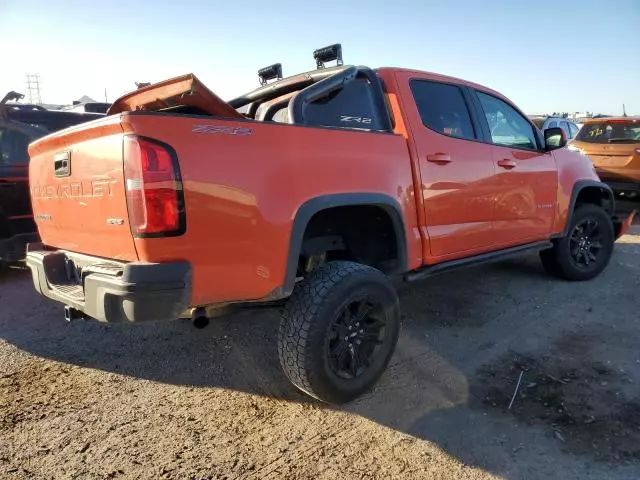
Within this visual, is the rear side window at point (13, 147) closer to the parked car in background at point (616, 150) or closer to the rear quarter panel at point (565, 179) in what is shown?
the rear quarter panel at point (565, 179)

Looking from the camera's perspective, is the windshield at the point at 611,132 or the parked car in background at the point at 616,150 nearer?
the parked car in background at the point at 616,150

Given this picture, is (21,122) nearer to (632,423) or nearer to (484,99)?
(484,99)

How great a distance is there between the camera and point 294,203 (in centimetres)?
256

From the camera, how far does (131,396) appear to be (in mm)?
3021

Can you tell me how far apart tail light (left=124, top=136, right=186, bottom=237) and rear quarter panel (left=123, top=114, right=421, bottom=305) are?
4 centimetres

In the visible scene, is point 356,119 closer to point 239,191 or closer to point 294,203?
point 294,203

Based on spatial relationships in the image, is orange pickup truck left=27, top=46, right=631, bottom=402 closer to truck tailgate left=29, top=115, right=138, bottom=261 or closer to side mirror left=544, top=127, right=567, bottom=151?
truck tailgate left=29, top=115, right=138, bottom=261

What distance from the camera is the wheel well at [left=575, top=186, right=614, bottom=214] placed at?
207 inches

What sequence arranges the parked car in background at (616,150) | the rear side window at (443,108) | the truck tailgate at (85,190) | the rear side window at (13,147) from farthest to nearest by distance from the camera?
the parked car in background at (616,150), the rear side window at (13,147), the rear side window at (443,108), the truck tailgate at (85,190)

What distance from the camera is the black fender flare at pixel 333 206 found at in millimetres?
2572

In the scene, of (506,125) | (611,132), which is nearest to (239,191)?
(506,125)

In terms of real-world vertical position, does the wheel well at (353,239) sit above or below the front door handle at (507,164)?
below

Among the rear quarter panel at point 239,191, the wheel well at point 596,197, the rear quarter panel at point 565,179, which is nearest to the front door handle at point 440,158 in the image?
the rear quarter panel at point 239,191

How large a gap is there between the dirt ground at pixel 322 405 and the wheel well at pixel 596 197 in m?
1.34
